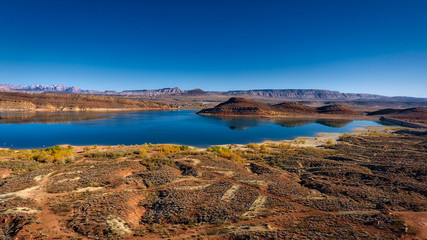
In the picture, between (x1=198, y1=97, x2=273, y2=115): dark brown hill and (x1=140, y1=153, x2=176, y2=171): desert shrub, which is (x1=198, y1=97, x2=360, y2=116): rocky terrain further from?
(x1=140, y1=153, x2=176, y2=171): desert shrub

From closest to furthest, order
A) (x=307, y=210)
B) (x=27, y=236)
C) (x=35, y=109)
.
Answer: (x=27, y=236)
(x=307, y=210)
(x=35, y=109)

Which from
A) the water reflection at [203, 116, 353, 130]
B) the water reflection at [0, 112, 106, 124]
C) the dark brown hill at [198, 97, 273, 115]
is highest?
the dark brown hill at [198, 97, 273, 115]

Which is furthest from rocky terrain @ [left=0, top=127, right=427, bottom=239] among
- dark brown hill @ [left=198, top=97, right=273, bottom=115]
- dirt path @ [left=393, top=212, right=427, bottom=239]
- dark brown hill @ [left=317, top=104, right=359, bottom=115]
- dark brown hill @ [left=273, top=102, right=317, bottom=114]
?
dark brown hill @ [left=317, top=104, right=359, bottom=115]

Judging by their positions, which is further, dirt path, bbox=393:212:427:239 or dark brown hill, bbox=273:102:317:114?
dark brown hill, bbox=273:102:317:114

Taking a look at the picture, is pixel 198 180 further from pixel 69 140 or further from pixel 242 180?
pixel 69 140

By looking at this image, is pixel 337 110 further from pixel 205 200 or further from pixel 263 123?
pixel 205 200

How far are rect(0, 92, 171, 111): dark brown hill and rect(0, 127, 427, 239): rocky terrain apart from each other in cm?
9848

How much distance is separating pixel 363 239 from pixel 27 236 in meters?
14.8

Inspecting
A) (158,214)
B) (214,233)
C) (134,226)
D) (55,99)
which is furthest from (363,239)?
(55,99)

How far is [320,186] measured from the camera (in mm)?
16156

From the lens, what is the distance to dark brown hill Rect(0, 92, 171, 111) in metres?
94.4

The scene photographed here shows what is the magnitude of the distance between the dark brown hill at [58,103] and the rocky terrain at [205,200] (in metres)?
98.5

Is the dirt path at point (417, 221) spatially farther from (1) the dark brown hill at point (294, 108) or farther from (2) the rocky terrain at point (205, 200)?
(1) the dark brown hill at point (294, 108)

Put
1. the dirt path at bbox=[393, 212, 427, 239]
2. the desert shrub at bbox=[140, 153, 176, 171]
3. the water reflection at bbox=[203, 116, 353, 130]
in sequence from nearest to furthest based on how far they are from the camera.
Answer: the dirt path at bbox=[393, 212, 427, 239] < the desert shrub at bbox=[140, 153, 176, 171] < the water reflection at bbox=[203, 116, 353, 130]
